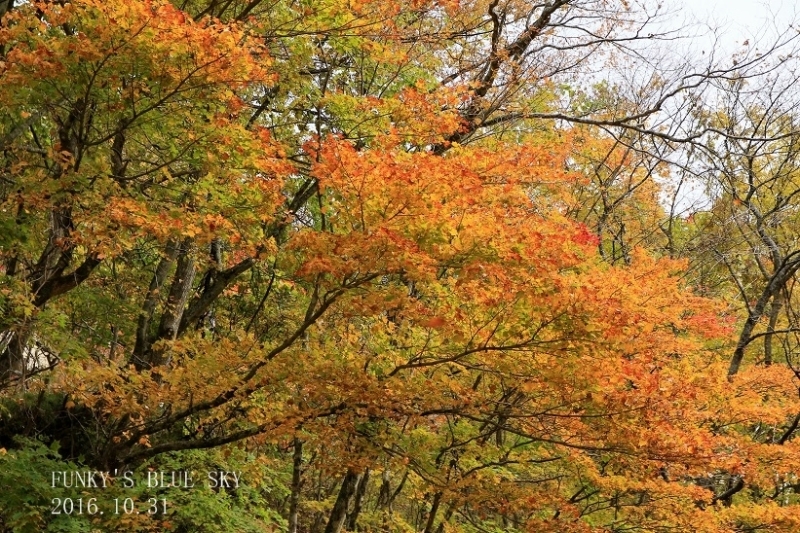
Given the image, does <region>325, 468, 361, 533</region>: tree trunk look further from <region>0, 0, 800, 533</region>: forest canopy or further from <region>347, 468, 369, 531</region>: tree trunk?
<region>347, 468, 369, 531</region>: tree trunk

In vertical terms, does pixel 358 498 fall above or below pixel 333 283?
below

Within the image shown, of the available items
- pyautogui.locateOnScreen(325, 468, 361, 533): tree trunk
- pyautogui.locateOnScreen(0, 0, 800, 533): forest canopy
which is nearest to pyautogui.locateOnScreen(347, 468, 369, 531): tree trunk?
pyautogui.locateOnScreen(0, 0, 800, 533): forest canopy

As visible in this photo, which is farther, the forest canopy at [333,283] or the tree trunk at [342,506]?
the tree trunk at [342,506]

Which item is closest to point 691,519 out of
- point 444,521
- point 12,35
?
point 444,521

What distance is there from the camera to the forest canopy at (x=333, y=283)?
4.79 m

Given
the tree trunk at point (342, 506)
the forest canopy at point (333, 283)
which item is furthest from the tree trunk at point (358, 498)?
the tree trunk at point (342, 506)

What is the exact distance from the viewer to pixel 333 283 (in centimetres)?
534

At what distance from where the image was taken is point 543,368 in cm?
525

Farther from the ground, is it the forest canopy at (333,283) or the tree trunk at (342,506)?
A: the forest canopy at (333,283)

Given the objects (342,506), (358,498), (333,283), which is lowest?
(358,498)

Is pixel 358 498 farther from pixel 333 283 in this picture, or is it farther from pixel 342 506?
pixel 333 283

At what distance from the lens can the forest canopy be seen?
479cm

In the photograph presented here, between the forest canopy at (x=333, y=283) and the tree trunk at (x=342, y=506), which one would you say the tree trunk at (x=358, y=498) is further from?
the tree trunk at (x=342, y=506)

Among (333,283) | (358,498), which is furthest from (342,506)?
(333,283)
